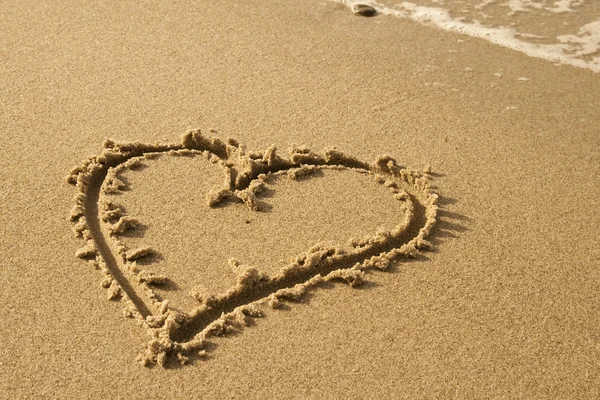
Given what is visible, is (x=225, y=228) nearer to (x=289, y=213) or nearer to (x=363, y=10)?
(x=289, y=213)

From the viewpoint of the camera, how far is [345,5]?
13.0ft

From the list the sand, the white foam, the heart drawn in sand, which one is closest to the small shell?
the white foam

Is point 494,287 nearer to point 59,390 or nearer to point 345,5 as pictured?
point 59,390

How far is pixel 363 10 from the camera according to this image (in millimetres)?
3881

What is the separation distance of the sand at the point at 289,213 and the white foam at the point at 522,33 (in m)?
0.12

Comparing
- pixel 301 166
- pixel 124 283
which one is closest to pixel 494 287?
pixel 301 166

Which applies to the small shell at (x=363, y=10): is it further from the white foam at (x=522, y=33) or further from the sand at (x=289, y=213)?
the sand at (x=289, y=213)

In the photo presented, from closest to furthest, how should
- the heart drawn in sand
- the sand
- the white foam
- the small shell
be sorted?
the sand
the heart drawn in sand
the white foam
the small shell

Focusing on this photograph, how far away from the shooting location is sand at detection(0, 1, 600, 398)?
6.59 feet

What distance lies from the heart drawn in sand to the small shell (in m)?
1.41

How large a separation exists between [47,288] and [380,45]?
214cm

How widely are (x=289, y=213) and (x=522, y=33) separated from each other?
2047 mm

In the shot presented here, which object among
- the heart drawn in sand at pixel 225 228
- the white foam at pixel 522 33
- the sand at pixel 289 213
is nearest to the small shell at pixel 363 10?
the white foam at pixel 522 33

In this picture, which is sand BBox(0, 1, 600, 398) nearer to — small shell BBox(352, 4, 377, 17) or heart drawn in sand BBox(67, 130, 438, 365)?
heart drawn in sand BBox(67, 130, 438, 365)
